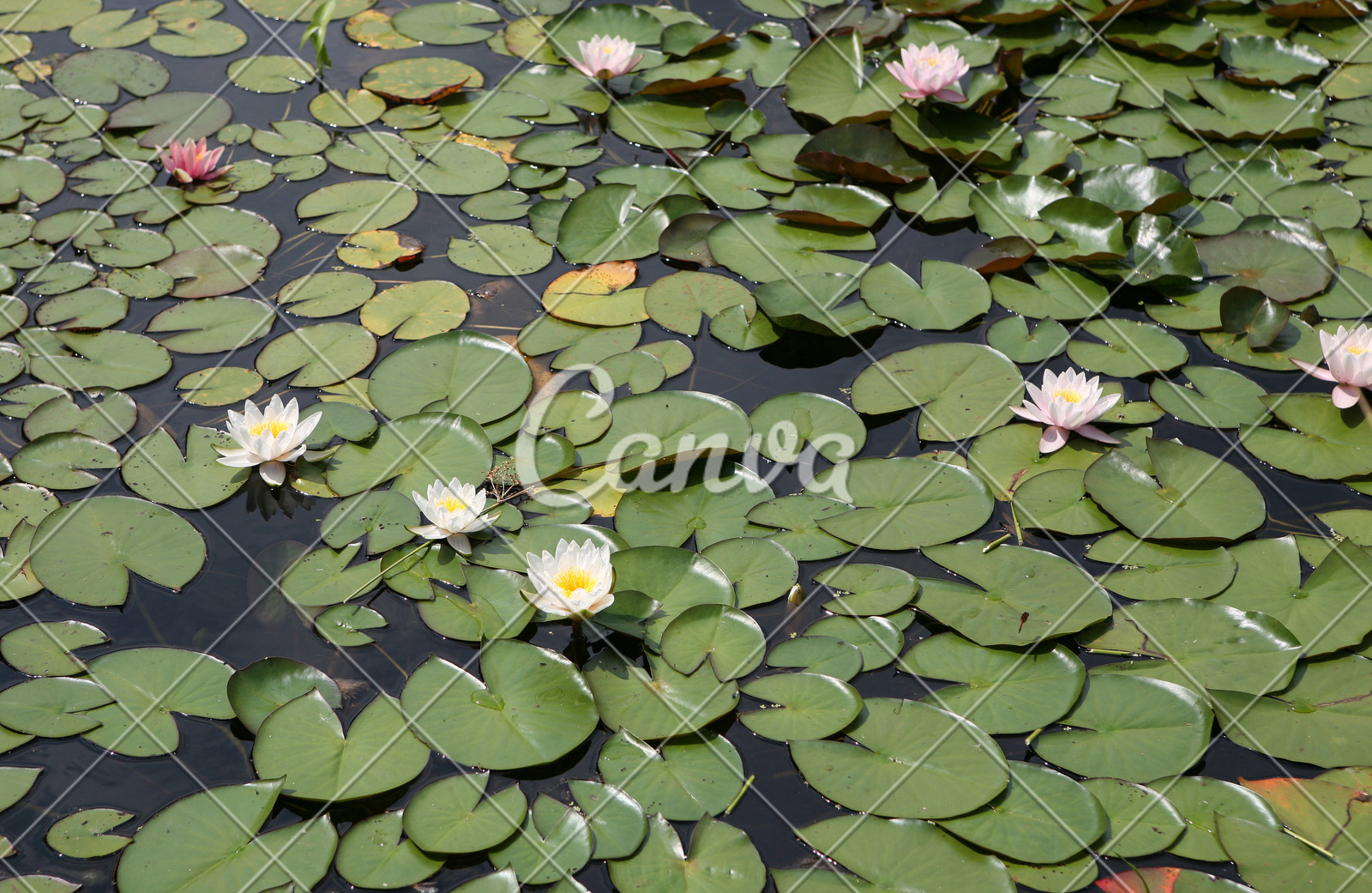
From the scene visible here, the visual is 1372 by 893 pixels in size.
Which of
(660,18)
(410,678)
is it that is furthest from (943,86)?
(410,678)

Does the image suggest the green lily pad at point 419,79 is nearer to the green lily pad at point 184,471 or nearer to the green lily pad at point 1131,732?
the green lily pad at point 184,471

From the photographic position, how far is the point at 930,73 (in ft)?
11.3

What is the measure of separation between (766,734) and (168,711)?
127 cm

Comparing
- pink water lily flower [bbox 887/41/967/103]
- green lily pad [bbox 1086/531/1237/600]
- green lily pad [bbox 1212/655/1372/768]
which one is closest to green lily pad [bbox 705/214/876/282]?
pink water lily flower [bbox 887/41/967/103]

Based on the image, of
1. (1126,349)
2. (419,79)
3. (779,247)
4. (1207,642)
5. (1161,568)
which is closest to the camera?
(1207,642)

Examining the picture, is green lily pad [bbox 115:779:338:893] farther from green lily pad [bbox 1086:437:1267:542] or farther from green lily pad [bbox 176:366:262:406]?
green lily pad [bbox 1086:437:1267:542]

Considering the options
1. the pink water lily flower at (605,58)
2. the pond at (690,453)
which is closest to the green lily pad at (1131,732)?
the pond at (690,453)

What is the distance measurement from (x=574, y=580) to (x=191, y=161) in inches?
92.3

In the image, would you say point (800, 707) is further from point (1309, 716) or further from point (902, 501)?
point (1309, 716)

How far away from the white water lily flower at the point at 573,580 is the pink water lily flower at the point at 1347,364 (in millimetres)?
2019

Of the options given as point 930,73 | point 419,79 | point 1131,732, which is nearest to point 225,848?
point 1131,732

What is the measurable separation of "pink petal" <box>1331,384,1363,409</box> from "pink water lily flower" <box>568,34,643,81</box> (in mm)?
2698

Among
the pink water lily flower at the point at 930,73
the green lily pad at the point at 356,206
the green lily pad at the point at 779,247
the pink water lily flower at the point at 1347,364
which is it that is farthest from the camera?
the pink water lily flower at the point at 930,73

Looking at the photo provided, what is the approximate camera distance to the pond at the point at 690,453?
186cm
